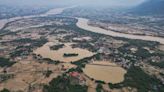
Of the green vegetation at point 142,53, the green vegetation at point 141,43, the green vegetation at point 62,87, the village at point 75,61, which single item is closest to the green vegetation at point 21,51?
the village at point 75,61

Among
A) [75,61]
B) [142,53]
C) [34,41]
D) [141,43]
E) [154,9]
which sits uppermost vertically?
[154,9]

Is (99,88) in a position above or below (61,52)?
below

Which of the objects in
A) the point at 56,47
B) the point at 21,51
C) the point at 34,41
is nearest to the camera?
the point at 21,51

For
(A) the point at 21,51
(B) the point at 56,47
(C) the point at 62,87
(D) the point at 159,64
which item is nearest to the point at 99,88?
(C) the point at 62,87

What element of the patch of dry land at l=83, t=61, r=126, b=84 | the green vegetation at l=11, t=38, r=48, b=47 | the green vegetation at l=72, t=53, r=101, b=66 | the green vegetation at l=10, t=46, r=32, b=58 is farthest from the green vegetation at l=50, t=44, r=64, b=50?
the patch of dry land at l=83, t=61, r=126, b=84

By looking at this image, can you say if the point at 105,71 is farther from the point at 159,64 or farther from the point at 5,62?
the point at 5,62

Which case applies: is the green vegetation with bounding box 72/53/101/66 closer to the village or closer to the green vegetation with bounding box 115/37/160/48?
the village

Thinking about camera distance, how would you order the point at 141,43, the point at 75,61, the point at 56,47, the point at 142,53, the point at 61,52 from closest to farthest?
the point at 75,61, the point at 142,53, the point at 61,52, the point at 56,47, the point at 141,43

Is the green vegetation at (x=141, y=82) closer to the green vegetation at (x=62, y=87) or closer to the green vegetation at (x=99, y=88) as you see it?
the green vegetation at (x=99, y=88)
